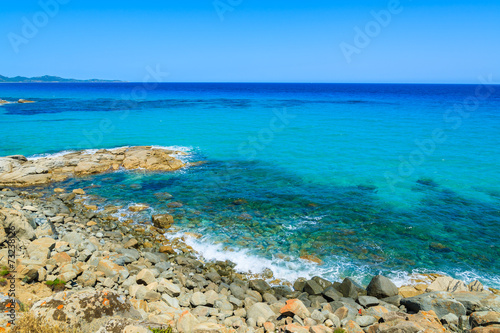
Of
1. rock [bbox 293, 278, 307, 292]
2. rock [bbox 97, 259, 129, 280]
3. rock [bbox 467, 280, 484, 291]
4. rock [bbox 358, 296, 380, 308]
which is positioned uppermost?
rock [bbox 97, 259, 129, 280]

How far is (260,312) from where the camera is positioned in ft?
31.9

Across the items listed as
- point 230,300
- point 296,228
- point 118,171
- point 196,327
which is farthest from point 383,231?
point 118,171

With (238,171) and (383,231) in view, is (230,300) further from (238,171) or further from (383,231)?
(238,171)

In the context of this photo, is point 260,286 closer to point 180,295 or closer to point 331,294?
point 331,294

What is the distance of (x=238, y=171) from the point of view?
26.7m

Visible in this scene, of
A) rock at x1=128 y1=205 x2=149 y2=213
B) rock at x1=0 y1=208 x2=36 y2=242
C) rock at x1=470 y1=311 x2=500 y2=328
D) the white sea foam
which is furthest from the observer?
rock at x1=128 y1=205 x2=149 y2=213

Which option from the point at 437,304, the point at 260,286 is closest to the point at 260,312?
the point at 260,286

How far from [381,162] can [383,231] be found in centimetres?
1482

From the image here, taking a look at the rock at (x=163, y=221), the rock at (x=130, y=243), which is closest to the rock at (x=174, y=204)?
the rock at (x=163, y=221)

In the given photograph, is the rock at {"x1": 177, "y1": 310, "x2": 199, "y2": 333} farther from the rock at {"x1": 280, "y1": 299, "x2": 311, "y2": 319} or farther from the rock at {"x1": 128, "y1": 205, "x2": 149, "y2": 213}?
the rock at {"x1": 128, "y1": 205, "x2": 149, "y2": 213}

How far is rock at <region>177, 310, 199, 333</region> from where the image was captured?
25.7 ft

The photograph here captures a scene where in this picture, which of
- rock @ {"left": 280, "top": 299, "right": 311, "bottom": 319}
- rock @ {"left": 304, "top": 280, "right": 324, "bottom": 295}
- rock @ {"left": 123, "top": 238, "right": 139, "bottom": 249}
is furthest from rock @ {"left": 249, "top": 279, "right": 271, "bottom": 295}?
rock @ {"left": 123, "top": 238, "right": 139, "bottom": 249}

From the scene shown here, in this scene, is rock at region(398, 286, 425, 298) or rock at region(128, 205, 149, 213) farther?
rock at region(128, 205, 149, 213)

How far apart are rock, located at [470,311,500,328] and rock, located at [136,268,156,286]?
10569mm
